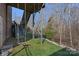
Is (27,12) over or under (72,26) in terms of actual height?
over

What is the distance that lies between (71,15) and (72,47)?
2.06 feet

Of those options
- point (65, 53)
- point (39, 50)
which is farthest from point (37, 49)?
point (65, 53)

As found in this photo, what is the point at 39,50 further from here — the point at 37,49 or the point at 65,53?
the point at 65,53

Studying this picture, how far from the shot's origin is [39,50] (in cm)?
384

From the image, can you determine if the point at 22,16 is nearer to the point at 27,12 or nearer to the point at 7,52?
the point at 27,12

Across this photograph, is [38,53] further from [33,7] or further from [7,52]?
[33,7]

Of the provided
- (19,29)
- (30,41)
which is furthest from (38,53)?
(19,29)

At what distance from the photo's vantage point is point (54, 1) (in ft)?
12.5

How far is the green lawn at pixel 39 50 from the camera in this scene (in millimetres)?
3832

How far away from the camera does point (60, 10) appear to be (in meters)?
3.84

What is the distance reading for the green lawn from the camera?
3.83 m

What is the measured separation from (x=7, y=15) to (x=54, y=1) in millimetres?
959

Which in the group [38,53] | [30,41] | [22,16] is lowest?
[38,53]

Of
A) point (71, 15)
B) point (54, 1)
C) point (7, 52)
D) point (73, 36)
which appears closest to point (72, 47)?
point (73, 36)
